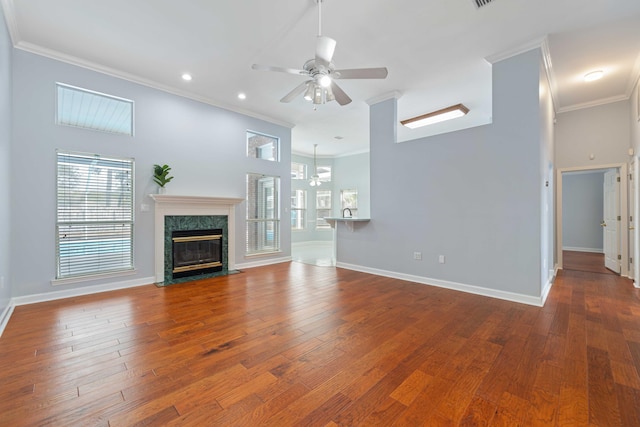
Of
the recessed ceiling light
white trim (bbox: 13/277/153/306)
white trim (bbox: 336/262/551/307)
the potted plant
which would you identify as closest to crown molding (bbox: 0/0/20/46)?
the potted plant

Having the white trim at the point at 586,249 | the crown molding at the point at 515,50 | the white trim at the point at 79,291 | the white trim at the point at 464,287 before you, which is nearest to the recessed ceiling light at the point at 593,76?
the crown molding at the point at 515,50

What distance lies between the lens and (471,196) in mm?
4094

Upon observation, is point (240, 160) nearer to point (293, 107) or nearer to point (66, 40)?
point (293, 107)

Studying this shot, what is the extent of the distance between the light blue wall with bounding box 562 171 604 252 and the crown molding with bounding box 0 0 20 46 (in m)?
11.8

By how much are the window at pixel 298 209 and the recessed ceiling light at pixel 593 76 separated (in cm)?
752

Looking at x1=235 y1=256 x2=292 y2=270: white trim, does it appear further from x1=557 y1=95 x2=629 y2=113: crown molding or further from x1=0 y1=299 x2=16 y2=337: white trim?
x1=557 y1=95 x2=629 y2=113: crown molding

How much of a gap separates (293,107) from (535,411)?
18.2ft

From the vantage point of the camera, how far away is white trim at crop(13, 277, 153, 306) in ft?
11.7

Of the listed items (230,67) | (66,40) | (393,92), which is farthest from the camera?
(393,92)

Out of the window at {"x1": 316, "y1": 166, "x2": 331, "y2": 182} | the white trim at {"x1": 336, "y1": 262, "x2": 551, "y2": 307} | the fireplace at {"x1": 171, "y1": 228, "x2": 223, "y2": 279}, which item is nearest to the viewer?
the white trim at {"x1": 336, "y1": 262, "x2": 551, "y2": 307}

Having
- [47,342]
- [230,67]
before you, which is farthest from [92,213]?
[230,67]

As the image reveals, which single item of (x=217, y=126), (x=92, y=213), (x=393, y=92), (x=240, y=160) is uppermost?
(x=393, y=92)

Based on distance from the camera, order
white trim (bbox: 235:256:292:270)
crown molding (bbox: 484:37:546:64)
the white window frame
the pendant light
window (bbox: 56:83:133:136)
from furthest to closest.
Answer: the white window frame < the pendant light < white trim (bbox: 235:256:292:270) < window (bbox: 56:83:133:136) < crown molding (bbox: 484:37:546:64)

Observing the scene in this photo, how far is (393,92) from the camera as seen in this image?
16.2 feet
